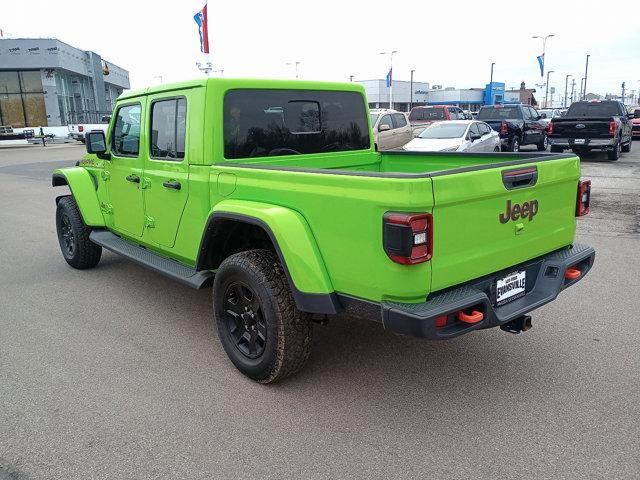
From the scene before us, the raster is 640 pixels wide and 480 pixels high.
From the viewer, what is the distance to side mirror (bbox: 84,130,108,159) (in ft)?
17.3

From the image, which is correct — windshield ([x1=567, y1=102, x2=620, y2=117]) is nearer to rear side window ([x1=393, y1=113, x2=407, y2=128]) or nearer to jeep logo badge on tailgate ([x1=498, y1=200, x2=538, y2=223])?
rear side window ([x1=393, y1=113, x2=407, y2=128])

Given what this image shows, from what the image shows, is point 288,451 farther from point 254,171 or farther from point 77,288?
point 77,288

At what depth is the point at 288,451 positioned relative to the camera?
2.91 m

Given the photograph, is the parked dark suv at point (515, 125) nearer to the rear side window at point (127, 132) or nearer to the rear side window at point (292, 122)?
the rear side window at point (292, 122)

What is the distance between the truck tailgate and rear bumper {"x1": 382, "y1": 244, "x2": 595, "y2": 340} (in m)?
0.07

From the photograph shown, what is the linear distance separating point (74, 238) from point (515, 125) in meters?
16.0

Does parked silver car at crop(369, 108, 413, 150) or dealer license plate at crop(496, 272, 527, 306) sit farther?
parked silver car at crop(369, 108, 413, 150)

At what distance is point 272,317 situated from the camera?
130 inches

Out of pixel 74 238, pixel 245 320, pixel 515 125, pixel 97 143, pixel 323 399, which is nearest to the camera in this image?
pixel 323 399

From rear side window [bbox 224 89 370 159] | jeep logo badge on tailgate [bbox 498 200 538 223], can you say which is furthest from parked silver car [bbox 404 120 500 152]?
jeep logo badge on tailgate [bbox 498 200 538 223]

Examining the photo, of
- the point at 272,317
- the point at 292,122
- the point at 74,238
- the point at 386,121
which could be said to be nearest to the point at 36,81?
the point at 386,121

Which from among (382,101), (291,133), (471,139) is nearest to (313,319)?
(291,133)

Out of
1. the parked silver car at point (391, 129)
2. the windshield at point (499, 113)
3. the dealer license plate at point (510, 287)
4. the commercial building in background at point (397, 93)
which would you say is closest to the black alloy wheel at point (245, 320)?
the dealer license plate at point (510, 287)

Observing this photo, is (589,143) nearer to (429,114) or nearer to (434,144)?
(434,144)
